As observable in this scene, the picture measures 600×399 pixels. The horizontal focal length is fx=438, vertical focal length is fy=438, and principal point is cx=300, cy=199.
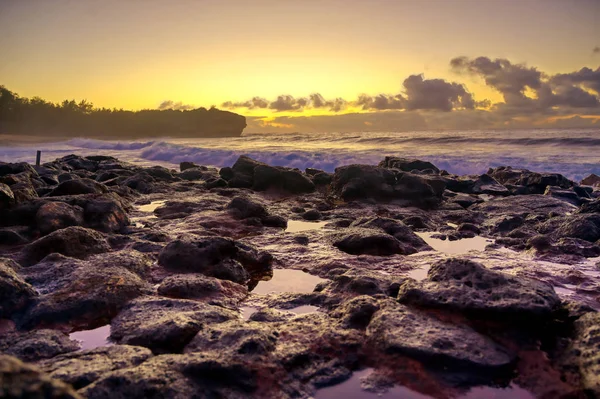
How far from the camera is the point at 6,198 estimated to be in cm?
753

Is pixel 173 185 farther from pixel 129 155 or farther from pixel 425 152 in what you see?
pixel 129 155

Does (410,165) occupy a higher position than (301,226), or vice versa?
(410,165)

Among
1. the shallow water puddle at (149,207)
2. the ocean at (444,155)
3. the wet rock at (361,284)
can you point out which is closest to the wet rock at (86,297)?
the wet rock at (361,284)

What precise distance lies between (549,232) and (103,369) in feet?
25.6

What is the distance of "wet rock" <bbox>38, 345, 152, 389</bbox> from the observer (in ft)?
8.87

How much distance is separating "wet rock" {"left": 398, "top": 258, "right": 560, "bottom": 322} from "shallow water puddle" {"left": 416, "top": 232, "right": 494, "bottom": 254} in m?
2.88

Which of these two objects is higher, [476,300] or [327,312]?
[476,300]

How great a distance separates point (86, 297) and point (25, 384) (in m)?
3.10

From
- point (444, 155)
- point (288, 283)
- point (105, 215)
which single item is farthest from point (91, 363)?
point (444, 155)

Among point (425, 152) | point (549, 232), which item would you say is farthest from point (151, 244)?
point (425, 152)

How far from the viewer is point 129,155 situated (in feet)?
119

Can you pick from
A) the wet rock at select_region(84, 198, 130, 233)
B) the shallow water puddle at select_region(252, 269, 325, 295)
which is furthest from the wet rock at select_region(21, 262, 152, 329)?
the wet rock at select_region(84, 198, 130, 233)

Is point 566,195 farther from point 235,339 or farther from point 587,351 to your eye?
point 235,339

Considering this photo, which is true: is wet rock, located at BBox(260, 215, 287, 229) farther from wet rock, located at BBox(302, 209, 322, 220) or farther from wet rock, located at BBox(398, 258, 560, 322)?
wet rock, located at BBox(398, 258, 560, 322)
